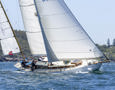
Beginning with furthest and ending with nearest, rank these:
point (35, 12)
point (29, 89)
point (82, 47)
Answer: point (35, 12)
point (82, 47)
point (29, 89)

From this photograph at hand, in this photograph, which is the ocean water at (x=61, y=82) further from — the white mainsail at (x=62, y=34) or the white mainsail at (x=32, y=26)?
the white mainsail at (x=32, y=26)

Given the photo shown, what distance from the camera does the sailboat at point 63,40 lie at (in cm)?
4609

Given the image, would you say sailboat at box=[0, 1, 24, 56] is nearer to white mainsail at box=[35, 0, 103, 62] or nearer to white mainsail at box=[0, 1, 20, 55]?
white mainsail at box=[0, 1, 20, 55]

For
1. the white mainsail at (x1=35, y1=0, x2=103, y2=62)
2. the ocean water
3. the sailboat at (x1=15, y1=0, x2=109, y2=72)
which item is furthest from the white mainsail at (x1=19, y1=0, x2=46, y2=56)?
the ocean water

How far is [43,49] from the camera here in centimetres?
5081

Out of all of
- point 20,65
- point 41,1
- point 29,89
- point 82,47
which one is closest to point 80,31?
point 82,47

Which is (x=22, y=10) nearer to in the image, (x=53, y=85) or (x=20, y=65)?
(x=20, y=65)

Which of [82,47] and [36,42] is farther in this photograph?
[36,42]

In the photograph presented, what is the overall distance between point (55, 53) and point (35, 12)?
6.25 metres

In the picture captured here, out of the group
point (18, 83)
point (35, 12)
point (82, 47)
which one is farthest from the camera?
point (35, 12)

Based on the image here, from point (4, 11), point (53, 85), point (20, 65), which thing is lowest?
point (20, 65)

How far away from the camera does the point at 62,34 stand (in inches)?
1829

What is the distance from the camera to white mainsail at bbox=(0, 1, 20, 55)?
51.9 metres

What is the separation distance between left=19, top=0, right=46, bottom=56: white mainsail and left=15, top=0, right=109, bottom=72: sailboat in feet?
7.25
